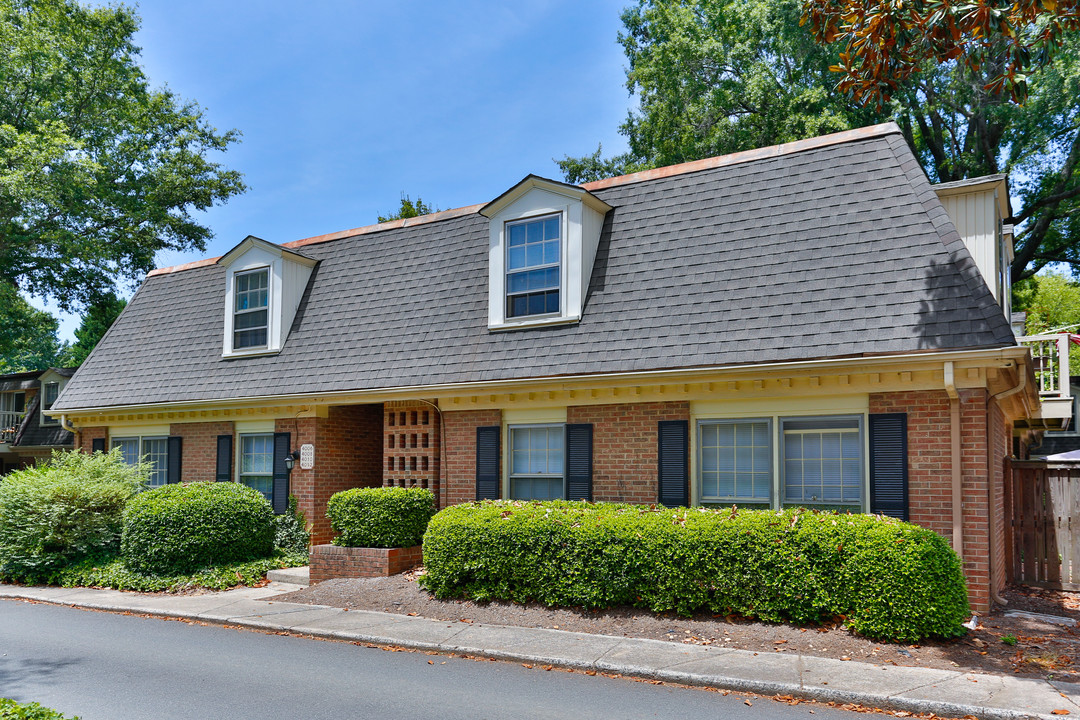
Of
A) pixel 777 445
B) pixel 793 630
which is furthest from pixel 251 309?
pixel 793 630

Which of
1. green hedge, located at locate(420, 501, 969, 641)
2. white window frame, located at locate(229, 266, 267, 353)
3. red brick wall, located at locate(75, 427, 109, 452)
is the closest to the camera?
green hedge, located at locate(420, 501, 969, 641)

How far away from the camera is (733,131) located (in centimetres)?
2489

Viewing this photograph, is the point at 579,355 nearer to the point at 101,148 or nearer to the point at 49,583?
the point at 49,583

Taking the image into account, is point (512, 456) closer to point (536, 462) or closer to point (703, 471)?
point (536, 462)

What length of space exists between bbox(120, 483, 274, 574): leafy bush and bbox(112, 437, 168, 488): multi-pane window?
11.4 ft

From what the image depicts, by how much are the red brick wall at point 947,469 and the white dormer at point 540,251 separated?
497 centimetres

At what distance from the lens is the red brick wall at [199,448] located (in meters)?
16.4

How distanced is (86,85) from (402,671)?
1096 inches

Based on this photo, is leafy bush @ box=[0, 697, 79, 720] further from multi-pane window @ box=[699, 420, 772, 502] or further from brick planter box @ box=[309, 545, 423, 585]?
multi-pane window @ box=[699, 420, 772, 502]

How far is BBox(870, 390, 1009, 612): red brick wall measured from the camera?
29.9 ft

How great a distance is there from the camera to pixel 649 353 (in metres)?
11.2

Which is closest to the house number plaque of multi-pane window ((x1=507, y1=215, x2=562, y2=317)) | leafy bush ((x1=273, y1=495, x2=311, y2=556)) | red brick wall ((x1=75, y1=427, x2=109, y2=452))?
leafy bush ((x1=273, y1=495, x2=311, y2=556))

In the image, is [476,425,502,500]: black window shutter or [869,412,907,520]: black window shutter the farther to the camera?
[476,425,502,500]: black window shutter

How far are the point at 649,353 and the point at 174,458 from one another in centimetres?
1109
